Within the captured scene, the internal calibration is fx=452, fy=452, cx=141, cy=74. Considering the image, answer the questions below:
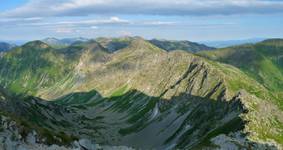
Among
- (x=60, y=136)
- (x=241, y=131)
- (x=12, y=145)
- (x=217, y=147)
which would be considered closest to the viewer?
(x=12, y=145)

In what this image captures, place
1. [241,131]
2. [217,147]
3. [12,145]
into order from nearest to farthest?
[12,145], [217,147], [241,131]

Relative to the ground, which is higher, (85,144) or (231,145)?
(85,144)

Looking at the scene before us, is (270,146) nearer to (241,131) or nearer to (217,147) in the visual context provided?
(241,131)

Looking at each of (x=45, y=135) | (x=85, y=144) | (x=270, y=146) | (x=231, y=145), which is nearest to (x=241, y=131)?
(x=270, y=146)

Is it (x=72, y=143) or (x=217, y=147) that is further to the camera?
(x=217, y=147)

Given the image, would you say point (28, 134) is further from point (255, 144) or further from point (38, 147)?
point (255, 144)

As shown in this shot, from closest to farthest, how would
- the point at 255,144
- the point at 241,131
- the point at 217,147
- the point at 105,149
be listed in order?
the point at 105,149 → the point at 217,147 → the point at 255,144 → the point at 241,131

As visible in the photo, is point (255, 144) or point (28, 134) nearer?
point (28, 134)

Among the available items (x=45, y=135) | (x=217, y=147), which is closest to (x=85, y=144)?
(x=45, y=135)

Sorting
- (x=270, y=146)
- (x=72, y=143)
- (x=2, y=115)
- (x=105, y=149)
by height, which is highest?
(x=2, y=115)
